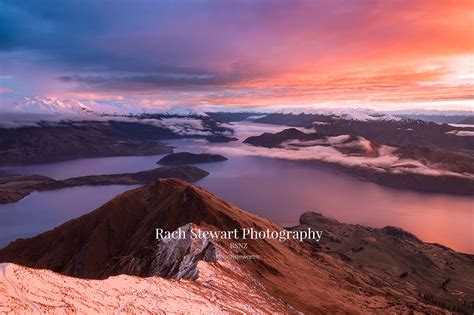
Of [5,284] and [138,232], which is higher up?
[5,284]

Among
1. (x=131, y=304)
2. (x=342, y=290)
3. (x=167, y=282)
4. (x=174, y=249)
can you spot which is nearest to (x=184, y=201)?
(x=174, y=249)

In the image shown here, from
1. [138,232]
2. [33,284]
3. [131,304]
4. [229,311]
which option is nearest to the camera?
[33,284]

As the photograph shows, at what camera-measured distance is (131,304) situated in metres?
53.8

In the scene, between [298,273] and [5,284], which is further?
[298,273]

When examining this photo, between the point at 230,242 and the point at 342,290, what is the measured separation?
41.9 m

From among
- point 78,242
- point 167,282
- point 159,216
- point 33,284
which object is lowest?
point 78,242

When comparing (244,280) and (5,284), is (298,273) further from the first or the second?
(5,284)

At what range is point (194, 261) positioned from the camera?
100 meters

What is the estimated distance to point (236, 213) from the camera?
17875 centimetres

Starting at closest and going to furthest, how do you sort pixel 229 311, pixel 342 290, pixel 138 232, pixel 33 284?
pixel 33 284 < pixel 229 311 < pixel 342 290 < pixel 138 232

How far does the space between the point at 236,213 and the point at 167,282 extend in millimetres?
110769

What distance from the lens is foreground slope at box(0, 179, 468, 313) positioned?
87000 millimetres

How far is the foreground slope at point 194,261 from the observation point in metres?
87.0

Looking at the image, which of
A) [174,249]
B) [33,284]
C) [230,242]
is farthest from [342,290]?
[33,284]
